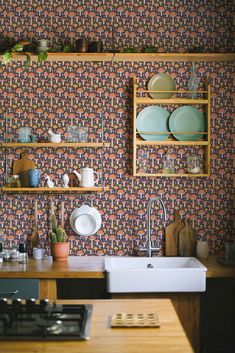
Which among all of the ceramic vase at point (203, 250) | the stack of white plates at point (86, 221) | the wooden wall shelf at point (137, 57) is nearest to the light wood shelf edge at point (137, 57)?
the wooden wall shelf at point (137, 57)

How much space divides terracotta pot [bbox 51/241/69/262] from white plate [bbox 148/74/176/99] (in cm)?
149

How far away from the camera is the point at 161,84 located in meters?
4.66

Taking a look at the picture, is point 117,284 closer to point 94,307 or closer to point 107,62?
point 94,307

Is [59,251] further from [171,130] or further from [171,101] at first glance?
[171,101]

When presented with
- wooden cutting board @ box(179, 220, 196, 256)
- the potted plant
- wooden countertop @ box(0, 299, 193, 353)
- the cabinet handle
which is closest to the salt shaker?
the potted plant

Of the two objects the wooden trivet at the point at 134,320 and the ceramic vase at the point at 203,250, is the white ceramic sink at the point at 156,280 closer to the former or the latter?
the ceramic vase at the point at 203,250

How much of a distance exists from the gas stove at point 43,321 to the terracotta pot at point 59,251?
5.49ft

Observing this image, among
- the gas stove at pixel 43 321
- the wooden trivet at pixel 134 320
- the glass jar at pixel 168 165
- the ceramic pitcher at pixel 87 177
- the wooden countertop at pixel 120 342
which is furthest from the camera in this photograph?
the glass jar at pixel 168 165

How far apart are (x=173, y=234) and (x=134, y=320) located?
90.6 inches

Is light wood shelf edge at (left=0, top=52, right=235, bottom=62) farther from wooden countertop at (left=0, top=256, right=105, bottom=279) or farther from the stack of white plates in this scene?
wooden countertop at (left=0, top=256, right=105, bottom=279)

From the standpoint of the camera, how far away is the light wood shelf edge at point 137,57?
4488 mm

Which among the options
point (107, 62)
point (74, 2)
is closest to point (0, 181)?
point (107, 62)

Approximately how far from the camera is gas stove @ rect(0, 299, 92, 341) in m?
2.15

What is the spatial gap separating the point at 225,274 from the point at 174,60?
1.88 meters
